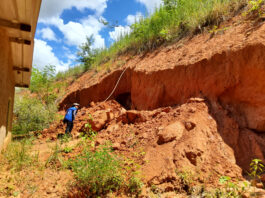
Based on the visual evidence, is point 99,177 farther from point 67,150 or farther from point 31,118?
point 31,118

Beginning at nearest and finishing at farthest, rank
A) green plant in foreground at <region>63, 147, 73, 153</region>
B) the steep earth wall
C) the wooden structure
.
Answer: the wooden structure, the steep earth wall, green plant in foreground at <region>63, 147, 73, 153</region>

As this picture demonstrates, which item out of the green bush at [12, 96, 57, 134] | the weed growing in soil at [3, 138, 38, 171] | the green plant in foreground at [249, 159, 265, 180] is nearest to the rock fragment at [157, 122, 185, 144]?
the green plant in foreground at [249, 159, 265, 180]

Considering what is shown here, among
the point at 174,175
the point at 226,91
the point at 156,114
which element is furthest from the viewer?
the point at 156,114

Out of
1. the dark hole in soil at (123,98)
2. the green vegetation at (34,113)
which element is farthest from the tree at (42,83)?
the dark hole in soil at (123,98)

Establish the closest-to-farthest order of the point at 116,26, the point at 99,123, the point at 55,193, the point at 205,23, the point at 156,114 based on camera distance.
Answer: the point at 55,193 < the point at 156,114 < the point at 205,23 < the point at 99,123 < the point at 116,26

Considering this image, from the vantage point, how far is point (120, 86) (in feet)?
26.5

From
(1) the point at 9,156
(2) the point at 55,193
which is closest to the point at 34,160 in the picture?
(1) the point at 9,156

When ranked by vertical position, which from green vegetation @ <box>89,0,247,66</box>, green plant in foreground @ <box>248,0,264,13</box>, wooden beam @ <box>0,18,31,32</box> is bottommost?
wooden beam @ <box>0,18,31,32</box>

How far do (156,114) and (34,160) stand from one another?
9.94 feet

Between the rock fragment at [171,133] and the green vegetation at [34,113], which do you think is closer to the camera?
the rock fragment at [171,133]

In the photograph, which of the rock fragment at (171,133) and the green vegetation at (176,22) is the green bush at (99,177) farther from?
the green vegetation at (176,22)

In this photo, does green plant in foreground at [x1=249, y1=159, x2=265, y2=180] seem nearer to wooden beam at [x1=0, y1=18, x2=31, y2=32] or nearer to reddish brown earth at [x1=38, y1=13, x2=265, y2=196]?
reddish brown earth at [x1=38, y1=13, x2=265, y2=196]

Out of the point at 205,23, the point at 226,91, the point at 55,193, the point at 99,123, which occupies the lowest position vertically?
the point at 55,193

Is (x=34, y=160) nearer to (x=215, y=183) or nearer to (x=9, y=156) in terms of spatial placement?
(x=9, y=156)
